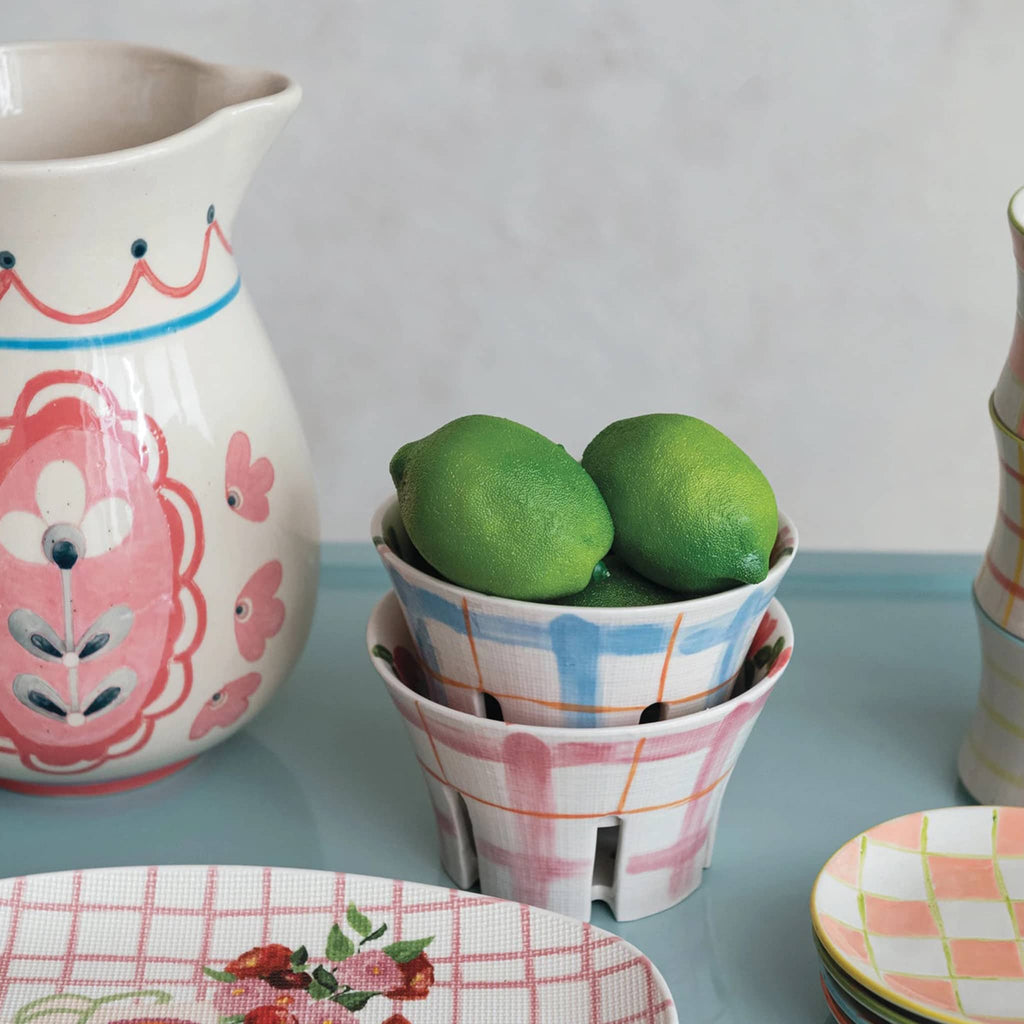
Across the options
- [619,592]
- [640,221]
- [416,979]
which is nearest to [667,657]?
[619,592]

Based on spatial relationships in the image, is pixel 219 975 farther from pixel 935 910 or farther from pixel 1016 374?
pixel 1016 374

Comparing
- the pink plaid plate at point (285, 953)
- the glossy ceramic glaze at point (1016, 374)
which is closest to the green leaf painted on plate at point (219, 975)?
the pink plaid plate at point (285, 953)

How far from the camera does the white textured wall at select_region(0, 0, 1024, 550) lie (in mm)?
749

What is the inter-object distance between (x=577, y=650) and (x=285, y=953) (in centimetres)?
14

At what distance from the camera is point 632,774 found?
438 mm

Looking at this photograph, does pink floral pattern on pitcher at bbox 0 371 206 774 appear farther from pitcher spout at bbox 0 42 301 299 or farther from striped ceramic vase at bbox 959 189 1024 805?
striped ceramic vase at bbox 959 189 1024 805

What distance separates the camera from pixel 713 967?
462 millimetres

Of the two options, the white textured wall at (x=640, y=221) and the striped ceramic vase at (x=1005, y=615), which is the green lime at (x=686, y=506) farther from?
the white textured wall at (x=640, y=221)

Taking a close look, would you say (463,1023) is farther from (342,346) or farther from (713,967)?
(342,346)

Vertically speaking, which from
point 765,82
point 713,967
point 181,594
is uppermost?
point 765,82

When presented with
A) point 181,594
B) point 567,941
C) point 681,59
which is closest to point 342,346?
point 681,59

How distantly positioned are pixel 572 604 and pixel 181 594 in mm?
143

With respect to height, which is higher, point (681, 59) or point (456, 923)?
point (681, 59)

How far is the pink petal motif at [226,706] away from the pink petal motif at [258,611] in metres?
0.01
